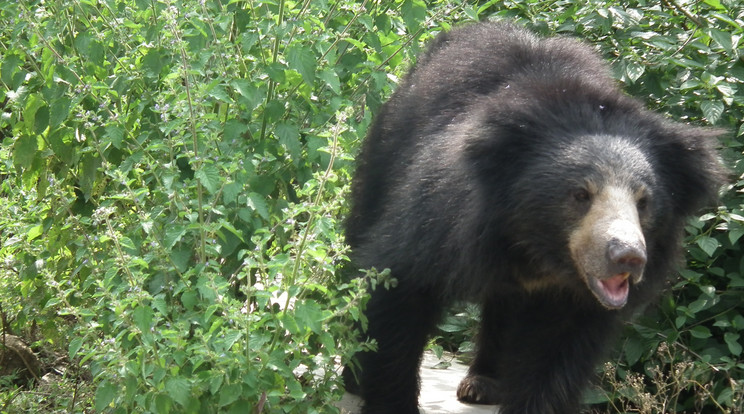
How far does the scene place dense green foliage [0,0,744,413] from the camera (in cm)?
313

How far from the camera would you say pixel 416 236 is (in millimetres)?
3820

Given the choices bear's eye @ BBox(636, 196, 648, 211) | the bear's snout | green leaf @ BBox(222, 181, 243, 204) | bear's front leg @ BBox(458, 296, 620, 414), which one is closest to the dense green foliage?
green leaf @ BBox(222, 181, 243, 204)

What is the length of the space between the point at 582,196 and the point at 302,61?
3.27ft

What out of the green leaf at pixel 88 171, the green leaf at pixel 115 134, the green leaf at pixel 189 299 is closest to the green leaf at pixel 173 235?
the green leaf at pixel 189 299

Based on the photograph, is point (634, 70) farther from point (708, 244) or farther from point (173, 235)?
point (173, 235)

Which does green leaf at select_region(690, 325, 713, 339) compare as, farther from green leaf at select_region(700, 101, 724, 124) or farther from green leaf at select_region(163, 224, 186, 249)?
green leaf at select_region(163, 224, 186, 249)

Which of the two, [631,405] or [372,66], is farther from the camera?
[631,405]

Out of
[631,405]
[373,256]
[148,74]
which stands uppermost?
[148,74]

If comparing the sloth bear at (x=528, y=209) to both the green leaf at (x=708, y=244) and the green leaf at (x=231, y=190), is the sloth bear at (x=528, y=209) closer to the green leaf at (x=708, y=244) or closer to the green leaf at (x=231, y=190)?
the green leaf at (x=708, y=244)

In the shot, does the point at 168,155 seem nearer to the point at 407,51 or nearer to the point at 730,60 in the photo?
the point at 407,51

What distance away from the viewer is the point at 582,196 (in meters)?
3.50

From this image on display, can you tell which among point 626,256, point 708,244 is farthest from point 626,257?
point 708,244

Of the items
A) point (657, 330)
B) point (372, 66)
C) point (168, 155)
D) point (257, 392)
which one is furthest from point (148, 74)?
point (657, 330)

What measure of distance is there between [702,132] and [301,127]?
1418 millimetres
